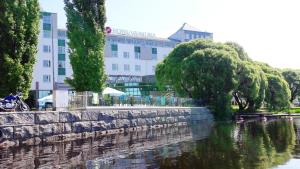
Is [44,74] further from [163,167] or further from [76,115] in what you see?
[163,167]

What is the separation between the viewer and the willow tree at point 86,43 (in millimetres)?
29750

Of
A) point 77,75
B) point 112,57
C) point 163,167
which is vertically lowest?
point 163,167

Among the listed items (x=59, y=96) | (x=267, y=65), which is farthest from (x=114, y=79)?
(x=59, y=96)

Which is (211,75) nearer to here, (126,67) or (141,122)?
(141,122)

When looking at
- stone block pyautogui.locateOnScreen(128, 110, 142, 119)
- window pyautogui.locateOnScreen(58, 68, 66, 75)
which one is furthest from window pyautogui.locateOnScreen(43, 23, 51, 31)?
stone block pyautogui.locateOnScreen(128, 110, 142, 119)

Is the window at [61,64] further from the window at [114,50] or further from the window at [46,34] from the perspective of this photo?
the window at [114,50]

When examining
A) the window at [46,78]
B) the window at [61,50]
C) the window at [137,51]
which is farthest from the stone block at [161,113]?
the window at [137,51]

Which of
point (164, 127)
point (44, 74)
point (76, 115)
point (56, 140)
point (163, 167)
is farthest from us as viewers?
point (44, 74)

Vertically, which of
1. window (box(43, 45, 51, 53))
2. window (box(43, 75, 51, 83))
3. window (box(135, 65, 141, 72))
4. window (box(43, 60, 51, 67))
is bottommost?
window (box(43, 75, 51, 83))

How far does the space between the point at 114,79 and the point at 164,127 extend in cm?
4750

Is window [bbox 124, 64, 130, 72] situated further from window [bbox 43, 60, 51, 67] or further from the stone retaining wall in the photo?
the stone retaining wall

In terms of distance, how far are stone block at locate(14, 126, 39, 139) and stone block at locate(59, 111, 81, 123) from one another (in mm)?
1949

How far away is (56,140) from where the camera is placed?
20.5 metres

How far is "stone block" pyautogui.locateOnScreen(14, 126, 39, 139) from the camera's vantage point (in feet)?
60.3
